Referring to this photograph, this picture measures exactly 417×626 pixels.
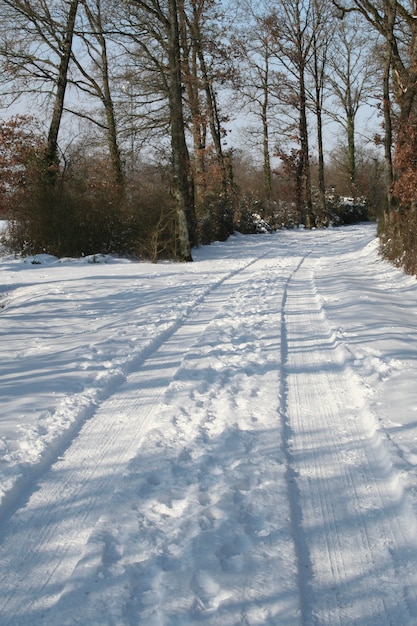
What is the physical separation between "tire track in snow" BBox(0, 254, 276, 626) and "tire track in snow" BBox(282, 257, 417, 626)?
1182 mm

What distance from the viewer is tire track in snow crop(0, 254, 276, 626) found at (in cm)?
230

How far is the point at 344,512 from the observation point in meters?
2.80

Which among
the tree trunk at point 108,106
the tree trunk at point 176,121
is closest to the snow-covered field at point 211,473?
the tree trunk at point 176,121

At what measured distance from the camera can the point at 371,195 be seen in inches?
1551

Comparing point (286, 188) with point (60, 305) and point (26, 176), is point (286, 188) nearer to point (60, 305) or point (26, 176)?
point (26, 176)

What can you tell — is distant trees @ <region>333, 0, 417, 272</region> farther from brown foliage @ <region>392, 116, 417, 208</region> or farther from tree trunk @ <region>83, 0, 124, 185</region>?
tree trunk @ <region>83, 0, 124, 185</region>

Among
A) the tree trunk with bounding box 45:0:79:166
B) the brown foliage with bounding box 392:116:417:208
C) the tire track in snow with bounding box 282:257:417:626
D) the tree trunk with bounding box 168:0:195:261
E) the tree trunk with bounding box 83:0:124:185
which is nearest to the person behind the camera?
the tire track in snow with bounding box 282:257:417:626

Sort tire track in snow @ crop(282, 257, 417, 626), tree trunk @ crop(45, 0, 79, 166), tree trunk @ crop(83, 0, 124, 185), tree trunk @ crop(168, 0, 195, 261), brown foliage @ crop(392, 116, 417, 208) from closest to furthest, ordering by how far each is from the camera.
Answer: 1. tire track in snow @ crop(282, 257, 417, 626)
2. brown foliage @ crop(392, 116, 417, 208)
3. tree trunk @ crop(168, 0, 195, 261)
4. tree trunk @ crop(45, 0, 79, 166)
5. tree trunk @ crop(83, 0, 124, 185)

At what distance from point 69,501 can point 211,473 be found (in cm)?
91

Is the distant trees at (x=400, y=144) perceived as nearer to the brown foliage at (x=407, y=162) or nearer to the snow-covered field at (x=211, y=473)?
the brown foliage at (x=407, y=162)

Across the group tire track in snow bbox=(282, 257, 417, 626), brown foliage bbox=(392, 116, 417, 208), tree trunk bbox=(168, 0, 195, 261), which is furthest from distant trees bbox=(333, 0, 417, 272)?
tire track in snow bbox=(282, 257, 417, 626)

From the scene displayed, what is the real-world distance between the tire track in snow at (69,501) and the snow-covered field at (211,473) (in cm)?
1

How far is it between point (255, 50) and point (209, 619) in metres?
32.9

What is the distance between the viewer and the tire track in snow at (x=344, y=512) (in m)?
2.22
